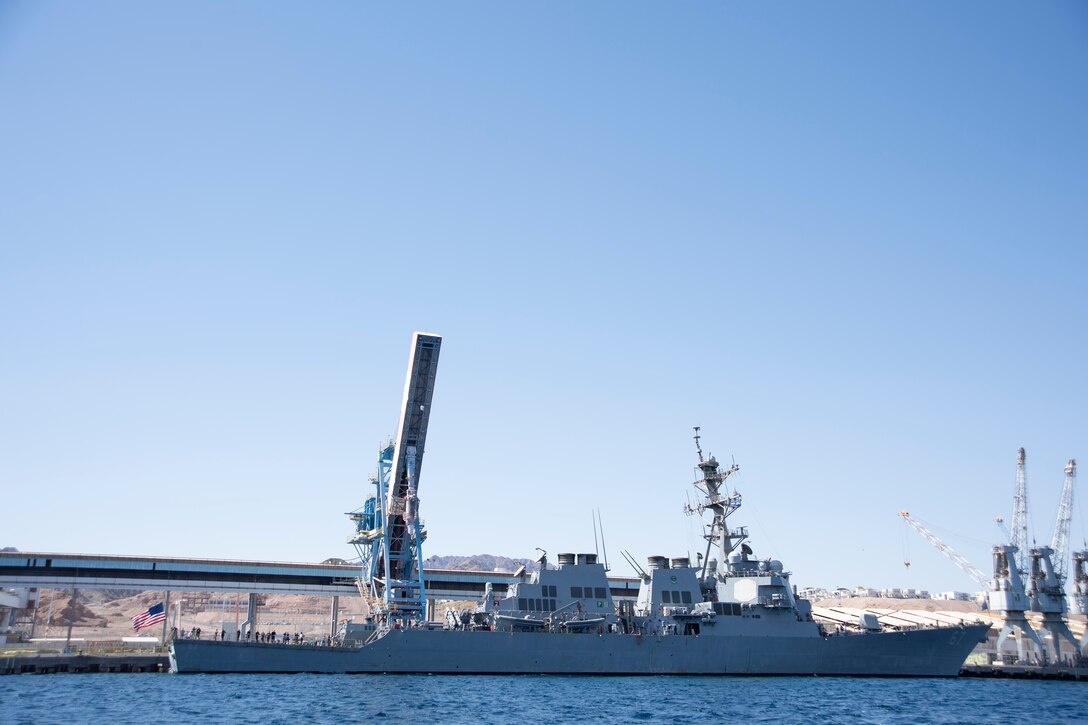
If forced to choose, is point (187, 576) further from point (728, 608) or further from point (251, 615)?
point (728, 608)

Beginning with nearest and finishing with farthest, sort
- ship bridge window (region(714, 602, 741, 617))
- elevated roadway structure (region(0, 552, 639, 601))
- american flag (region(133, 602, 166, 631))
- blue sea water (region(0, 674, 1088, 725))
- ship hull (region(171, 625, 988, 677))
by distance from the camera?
blue sea water (region(0, 674, 1088, 725)) < ship hull (region(171, 625, 988, 677)) < american flag (region(133, 602, 166, 631)) < ship bridge window (region(714, 602, 741, 617)) < elevated roadway structure (region(0, 552, 639, 601))

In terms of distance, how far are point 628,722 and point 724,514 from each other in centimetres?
2088

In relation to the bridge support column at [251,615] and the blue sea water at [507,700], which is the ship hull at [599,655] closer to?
the blue sea water at [507,700]

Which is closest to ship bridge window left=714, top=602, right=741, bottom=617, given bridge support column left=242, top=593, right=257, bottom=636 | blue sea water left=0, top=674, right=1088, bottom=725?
blue sea water left=0, top=674, right=1088, bottom=725

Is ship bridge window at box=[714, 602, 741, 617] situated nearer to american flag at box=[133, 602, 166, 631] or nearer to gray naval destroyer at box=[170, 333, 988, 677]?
gray naval destroyer at box=[170, 333, 988, 677]

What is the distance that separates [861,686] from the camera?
3681 centimetres

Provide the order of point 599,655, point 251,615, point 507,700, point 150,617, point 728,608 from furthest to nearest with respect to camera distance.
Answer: point 251,615
point 728,608
point 150,617
point 599,655
point 507,700

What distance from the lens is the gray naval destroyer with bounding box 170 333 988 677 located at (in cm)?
3616

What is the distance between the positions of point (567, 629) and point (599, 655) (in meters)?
1.86

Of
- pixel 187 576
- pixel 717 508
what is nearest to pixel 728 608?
pixel 717 508

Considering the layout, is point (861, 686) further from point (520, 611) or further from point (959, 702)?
point (520, 611)

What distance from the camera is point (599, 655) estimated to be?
3816cm

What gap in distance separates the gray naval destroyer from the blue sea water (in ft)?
3.46

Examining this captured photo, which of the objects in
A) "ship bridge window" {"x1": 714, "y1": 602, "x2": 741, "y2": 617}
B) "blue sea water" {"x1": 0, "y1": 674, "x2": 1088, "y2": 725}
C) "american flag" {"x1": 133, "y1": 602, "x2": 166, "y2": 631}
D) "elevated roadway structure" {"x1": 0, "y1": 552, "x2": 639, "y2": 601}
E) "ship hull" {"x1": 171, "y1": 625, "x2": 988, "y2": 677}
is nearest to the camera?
"blue sea water" {"x1": 0, "y1": 674, "x2": 1088, "y2": 725}
